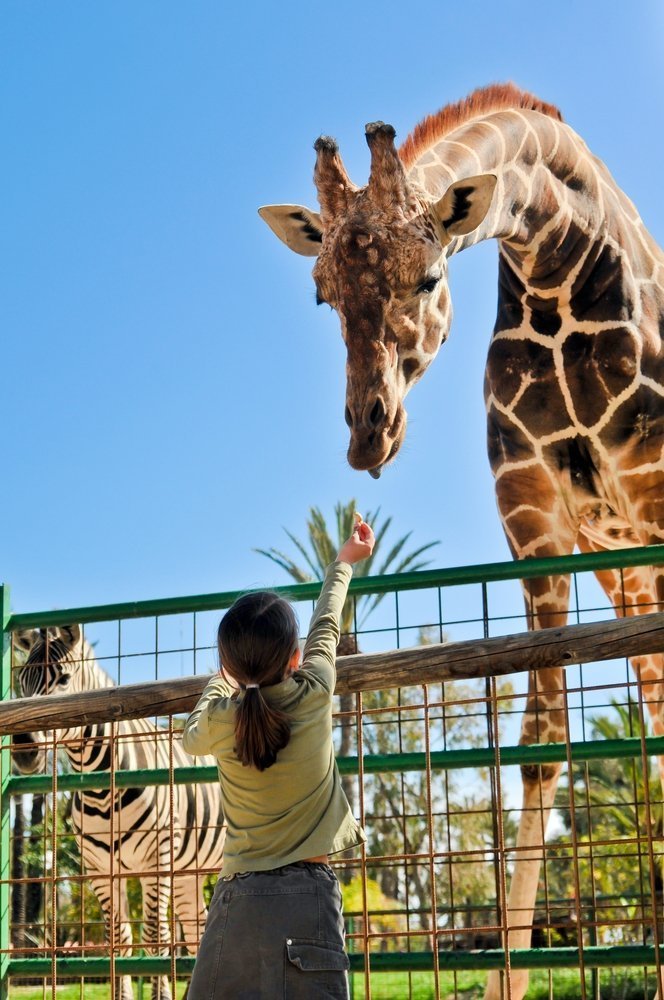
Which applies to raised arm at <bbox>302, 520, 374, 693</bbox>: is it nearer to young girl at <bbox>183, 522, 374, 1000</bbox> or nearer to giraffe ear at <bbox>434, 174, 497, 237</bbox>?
young girl at <bbox>183, 522, 374, 1000</bbox>

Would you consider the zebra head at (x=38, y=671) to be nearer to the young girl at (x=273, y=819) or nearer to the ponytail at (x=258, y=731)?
the young girl at (x=273, y=819)

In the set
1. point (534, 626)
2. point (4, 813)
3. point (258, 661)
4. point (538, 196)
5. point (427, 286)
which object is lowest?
point (4, 813)

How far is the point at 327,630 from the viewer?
364cm

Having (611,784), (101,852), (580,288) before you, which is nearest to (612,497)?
(580,288)

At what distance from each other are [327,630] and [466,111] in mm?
4053

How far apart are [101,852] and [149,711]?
5.38 metres

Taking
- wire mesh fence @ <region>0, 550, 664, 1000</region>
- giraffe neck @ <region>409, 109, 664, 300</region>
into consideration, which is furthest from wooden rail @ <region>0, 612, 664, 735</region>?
giraffe neck @ <region>409, 109, 664, 300</region>

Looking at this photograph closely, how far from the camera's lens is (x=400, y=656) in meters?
4.04

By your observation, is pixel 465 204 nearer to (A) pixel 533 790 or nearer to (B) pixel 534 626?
(B) pixel 534 626

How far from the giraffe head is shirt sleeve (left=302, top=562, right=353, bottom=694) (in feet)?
5.51

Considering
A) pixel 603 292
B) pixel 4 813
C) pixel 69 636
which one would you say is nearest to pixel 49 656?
pixel 69 636

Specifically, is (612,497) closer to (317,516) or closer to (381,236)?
(381,236)

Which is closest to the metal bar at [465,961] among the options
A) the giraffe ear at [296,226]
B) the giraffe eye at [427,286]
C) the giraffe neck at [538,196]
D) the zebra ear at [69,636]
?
the giraffe eye at [427,286]

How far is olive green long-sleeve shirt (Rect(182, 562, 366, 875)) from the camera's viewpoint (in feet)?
10.9
